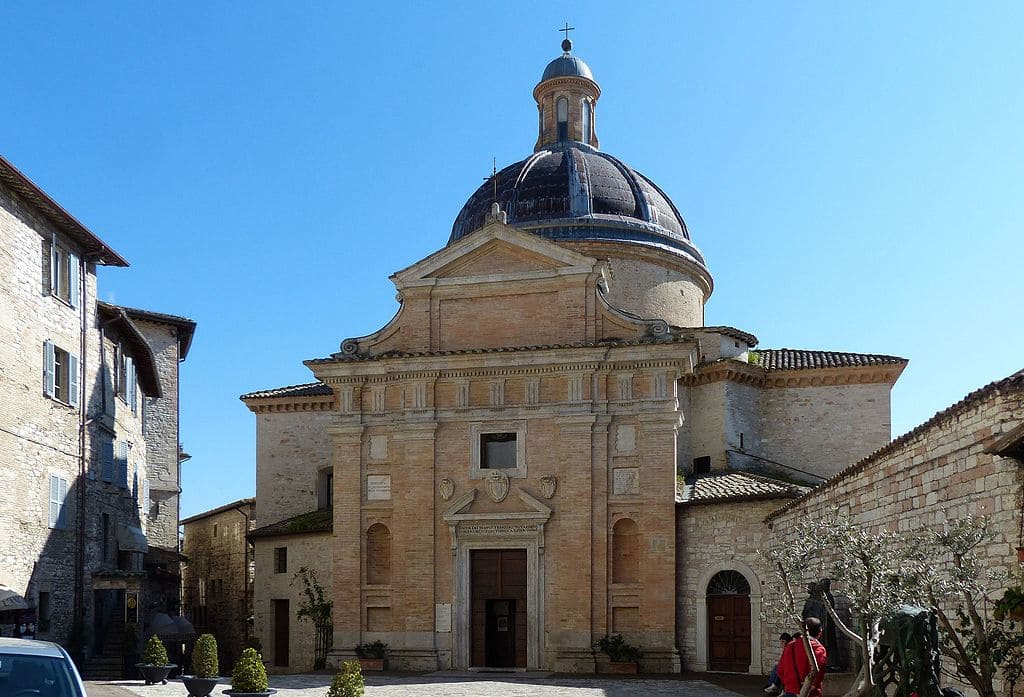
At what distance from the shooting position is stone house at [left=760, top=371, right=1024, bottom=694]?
11484 millimetres

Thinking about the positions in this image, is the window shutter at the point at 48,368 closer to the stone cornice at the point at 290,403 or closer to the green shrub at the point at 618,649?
the stone cornice at the point at 290,403

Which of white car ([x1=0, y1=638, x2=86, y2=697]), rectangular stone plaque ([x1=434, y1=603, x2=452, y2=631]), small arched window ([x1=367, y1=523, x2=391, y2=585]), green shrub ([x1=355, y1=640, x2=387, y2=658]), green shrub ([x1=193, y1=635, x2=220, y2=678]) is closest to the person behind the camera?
white car ([x1=0, y1=638, x2=86, y2=697])

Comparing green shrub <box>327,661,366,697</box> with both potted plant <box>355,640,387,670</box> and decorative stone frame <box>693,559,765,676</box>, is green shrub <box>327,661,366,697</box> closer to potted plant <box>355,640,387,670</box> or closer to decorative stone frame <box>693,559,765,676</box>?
potted plant <box>355,640,387,670</box>

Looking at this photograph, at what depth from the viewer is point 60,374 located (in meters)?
25.7

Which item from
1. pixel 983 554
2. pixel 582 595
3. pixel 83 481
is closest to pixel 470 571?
pixel 582 595

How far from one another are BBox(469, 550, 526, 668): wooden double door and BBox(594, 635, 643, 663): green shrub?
2115 mm

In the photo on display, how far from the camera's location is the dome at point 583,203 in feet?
108

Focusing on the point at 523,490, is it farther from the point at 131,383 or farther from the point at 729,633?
the point at 131,383

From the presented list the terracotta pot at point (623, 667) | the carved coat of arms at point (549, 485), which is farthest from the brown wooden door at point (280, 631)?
the terracotta pot at point (623, 667)

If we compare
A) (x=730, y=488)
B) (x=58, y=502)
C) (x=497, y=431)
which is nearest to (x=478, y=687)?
(x=497, y=431)

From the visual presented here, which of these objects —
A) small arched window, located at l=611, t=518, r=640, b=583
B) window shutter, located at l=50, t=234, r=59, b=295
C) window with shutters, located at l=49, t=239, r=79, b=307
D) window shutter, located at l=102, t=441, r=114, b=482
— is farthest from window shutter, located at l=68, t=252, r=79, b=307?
small arched window, located at l=611, t=518, r=640, b=583

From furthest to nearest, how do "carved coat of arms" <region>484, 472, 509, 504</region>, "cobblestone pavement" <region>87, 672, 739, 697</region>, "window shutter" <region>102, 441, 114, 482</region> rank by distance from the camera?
"window shutter" <region>102, 441, 114, 482</region>
"carved coat of arms" <region>484, 472, 509, 504</region>
"cobblestone pavement" <region>87, 672, 739, 697</region>

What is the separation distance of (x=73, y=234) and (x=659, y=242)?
16.7m

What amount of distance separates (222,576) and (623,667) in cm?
2001
